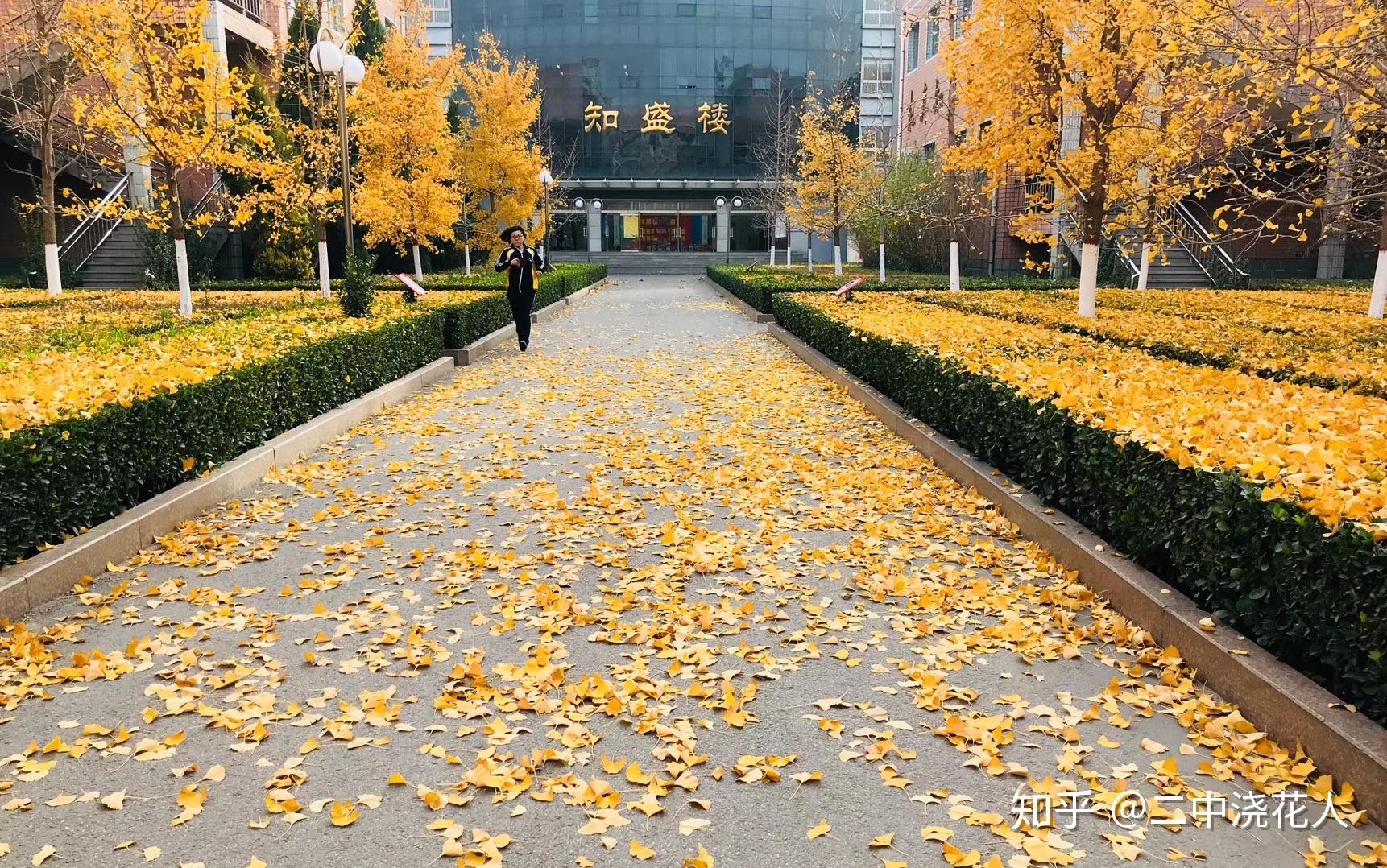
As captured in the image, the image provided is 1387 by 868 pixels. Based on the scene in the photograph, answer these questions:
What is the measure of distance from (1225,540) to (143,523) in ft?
18.8

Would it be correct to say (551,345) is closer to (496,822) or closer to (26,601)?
(26,601)

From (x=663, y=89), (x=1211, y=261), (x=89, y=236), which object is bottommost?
(x=1211, y=261)

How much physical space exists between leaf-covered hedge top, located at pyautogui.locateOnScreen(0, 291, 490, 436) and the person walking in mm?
976

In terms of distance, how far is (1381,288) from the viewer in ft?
45.5

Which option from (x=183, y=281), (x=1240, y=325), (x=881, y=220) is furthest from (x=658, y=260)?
(x=1240, y=325)

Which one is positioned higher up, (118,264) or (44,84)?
(44,84)

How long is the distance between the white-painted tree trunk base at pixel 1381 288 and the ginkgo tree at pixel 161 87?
15920mm

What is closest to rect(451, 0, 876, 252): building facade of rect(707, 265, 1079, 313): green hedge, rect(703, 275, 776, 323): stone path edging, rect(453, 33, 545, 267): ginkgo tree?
rect(703, 275, 776, 323): stone path edging

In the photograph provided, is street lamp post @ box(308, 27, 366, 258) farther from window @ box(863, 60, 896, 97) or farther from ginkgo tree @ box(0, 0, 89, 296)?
window @ box(863, 60, 896, 97)

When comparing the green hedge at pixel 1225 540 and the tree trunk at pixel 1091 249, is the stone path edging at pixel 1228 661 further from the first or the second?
the tree trunk at pixel 1091 249

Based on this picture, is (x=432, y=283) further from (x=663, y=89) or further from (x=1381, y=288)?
(x=663, y=89)

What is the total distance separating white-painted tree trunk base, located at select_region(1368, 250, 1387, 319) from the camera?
1376 cm

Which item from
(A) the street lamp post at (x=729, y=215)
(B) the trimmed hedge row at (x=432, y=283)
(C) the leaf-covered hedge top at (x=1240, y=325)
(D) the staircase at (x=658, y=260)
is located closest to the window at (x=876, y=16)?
(A) the street lamp post at (x=729, y=215)

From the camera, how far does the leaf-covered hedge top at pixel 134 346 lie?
19.3ft
